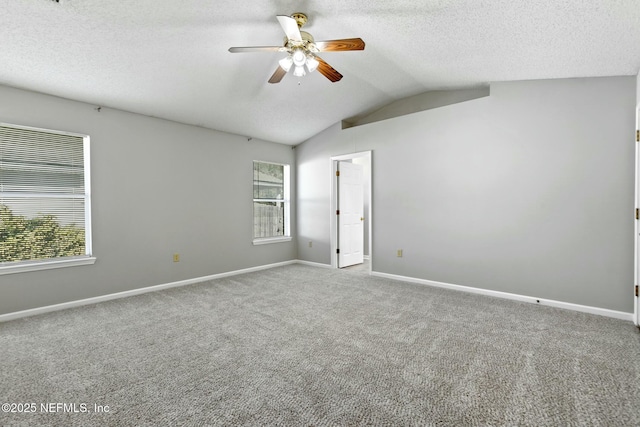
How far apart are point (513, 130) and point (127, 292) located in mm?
5348

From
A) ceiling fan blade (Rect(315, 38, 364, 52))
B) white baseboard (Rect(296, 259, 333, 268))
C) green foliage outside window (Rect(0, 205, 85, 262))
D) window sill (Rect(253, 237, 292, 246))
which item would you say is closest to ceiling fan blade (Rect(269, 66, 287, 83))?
ceiling fan blade (Rect(315, 38, 364, 52))

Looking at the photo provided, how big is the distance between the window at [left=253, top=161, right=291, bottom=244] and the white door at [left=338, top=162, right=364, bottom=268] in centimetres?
115

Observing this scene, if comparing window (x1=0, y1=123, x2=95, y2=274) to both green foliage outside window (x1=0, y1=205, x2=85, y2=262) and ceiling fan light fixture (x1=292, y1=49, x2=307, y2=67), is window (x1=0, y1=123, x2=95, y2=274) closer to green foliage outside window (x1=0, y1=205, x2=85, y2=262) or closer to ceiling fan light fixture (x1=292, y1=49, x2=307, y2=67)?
green foliage outside window (x1=0, y1=205, x2=85, y2=262)

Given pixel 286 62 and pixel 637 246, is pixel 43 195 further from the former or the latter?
pixel 637 246

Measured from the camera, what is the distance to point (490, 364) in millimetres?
2137

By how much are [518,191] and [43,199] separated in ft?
18.3

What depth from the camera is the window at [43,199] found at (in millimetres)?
3148

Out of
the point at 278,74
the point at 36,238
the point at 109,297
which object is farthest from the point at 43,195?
the point at 278,74

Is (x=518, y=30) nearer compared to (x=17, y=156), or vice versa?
(x=518, y=30)

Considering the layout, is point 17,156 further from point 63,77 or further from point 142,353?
point 142,353

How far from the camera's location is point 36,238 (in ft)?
10.9

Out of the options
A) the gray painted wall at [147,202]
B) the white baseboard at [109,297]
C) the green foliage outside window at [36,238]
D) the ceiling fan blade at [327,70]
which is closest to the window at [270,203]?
the gray painted wall at [147,202]

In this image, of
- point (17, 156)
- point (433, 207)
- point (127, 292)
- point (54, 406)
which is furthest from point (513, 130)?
point (17, 156)

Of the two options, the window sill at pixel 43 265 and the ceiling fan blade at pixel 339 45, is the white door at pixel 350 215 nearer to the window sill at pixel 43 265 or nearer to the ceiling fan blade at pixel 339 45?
the ceiling fan blade at pixel 339 45
